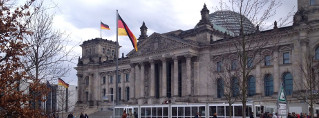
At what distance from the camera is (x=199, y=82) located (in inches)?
2667

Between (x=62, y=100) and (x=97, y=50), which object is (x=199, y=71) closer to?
(x=62, y=100)

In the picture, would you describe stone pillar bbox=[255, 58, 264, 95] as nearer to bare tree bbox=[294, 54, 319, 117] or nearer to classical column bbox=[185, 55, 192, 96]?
bare tree bbox=[294, 54, 319, 117]

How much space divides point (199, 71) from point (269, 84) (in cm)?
1285

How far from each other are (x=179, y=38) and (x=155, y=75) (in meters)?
9.55

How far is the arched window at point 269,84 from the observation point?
60.4 meters

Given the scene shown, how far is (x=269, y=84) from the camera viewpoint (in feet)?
200

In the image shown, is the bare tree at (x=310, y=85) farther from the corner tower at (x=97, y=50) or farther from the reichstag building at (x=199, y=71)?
the corner tower at (x=97, y=50)

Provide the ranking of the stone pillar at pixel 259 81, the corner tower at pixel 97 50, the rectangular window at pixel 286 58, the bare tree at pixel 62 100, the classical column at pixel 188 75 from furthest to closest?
1. the corner tower at pixel 97 50
2. the classical column at pixel 188 75
3. the stone pillar at pixel 259 81
4. the rectangular window at pixel 286 58
5. the bare tree at pixel 62 100

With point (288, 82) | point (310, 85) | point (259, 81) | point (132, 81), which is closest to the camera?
point (310, 85)

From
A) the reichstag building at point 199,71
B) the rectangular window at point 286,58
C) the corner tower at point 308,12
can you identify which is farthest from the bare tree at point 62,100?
the corner tower at point 308,12

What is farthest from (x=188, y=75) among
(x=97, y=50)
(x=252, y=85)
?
(x=97, y=50)

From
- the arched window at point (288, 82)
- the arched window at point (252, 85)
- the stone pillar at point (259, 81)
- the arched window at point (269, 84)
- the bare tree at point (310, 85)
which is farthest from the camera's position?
the arched window at point (252, 85)

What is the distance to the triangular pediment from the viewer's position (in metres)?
67.7

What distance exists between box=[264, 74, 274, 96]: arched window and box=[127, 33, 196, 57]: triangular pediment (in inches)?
540
